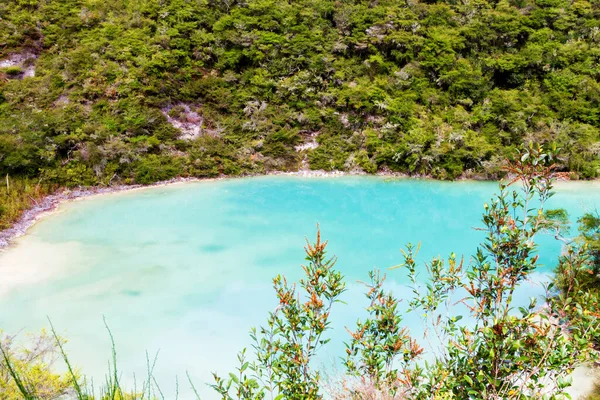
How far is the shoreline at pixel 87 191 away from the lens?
9.84 metres

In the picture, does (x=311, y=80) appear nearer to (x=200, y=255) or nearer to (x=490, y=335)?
(x=200, y=255)

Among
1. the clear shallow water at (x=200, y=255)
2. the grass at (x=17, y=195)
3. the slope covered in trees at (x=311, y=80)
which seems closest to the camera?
the clear shallow water at (x=200, y=255)

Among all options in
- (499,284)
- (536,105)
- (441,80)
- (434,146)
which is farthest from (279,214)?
(536,105)

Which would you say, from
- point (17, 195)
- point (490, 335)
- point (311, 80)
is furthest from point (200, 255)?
point (311, 80)

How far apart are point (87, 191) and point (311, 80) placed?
10065 millimetres

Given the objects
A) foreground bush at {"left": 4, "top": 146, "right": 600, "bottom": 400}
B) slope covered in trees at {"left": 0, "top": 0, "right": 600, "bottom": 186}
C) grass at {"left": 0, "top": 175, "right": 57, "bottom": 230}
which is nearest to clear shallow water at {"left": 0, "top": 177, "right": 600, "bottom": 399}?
grass at {"left": 0, "top": 175, "right": 57, "bottom": 230}

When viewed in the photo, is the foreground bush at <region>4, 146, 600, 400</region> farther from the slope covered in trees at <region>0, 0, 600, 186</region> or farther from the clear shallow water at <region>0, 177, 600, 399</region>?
the slope covered in trees at <region>0, 0, 600, 186</region>

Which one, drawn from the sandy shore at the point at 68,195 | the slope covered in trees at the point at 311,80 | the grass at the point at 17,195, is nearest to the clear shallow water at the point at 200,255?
the sandy shore at the point at 68,195

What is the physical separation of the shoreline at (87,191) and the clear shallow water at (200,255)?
0.36m

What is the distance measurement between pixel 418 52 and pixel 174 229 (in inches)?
537

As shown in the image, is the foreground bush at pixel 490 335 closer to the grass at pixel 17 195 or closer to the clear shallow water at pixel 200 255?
the clear shallow water at pixel 200 255

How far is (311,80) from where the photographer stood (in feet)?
58.7

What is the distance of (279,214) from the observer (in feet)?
37.8

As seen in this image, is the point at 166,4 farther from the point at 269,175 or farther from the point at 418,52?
the point at 418,52
